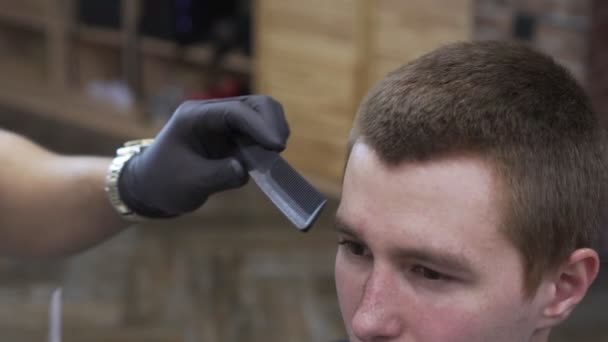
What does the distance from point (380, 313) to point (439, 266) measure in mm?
79

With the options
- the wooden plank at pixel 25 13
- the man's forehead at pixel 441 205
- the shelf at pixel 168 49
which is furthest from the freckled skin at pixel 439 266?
the wooden plank at pixel 25 13

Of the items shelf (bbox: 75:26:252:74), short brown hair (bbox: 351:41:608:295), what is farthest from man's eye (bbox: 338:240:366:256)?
shelf (bbox: 75:26:252:74)

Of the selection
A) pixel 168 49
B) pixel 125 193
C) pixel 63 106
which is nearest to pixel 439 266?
pixel 125 193

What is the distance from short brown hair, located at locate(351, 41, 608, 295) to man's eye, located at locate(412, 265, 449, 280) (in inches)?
3.3

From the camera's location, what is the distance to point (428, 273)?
1.13 meters

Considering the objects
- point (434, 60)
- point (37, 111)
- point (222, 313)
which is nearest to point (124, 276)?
point (222, 313)

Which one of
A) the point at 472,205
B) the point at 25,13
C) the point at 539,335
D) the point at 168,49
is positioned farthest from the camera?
the point at 25,13

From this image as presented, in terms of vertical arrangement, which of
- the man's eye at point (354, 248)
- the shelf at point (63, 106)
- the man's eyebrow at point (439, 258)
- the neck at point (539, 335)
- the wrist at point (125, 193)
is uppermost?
the man's eyebrow at point (439, 258)

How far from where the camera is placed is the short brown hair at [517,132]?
1128mm

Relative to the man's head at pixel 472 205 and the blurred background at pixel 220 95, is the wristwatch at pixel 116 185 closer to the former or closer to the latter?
the man's head at pixel 472 205

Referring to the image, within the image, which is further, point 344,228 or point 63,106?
point 63,106

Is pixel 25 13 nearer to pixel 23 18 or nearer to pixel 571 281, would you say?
pixel 23 18

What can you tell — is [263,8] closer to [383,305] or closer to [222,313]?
[222,313]

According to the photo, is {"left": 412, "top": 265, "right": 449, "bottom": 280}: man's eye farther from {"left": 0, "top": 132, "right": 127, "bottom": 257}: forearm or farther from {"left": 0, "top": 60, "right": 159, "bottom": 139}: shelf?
{"left": 0, "top": 60, "right": 159, "bottom": 139}: shelf
